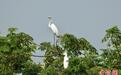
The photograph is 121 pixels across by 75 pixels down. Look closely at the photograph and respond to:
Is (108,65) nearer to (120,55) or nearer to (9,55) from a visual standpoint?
(120,55)

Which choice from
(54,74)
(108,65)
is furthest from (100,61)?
(54,74)

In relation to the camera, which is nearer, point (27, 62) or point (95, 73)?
point (95, 73)

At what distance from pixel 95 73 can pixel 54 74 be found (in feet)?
2.24

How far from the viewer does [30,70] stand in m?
11.7

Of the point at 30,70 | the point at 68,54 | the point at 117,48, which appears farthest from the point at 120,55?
the point at 30,70

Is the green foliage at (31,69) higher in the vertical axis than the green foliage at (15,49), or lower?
lower

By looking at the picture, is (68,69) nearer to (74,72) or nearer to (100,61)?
A: (74,72)

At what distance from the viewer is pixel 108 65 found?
11.4 m

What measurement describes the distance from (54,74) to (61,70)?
0.37 meters

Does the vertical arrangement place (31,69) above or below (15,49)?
below

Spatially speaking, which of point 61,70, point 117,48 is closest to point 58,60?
point 61,70

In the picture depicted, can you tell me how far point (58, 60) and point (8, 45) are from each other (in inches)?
36.4

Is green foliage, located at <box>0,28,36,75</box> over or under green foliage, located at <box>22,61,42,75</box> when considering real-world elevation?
Result: over

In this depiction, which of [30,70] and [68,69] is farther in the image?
[30,70]
